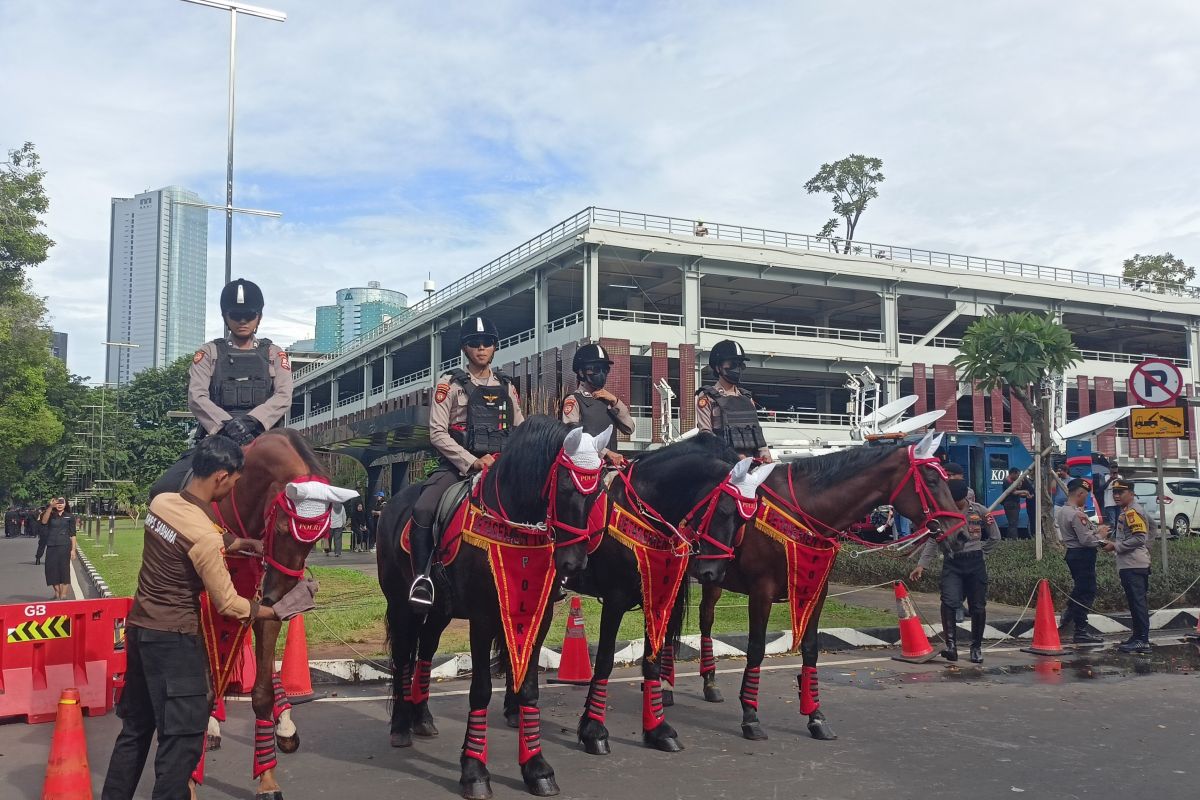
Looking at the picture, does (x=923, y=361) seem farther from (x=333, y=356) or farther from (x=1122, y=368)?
(x=333, y=356)

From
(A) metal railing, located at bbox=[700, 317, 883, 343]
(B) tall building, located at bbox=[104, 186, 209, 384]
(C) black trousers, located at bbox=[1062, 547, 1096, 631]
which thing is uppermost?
(B) tall building, located at bbox=[104, 186, 209, 384]

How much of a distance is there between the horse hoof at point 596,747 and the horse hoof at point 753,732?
1081 millimetres

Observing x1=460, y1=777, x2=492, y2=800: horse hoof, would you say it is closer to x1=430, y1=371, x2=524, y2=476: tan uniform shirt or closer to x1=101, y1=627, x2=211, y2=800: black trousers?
x1=101, y1=627, x2=211, y2=800: black trousers

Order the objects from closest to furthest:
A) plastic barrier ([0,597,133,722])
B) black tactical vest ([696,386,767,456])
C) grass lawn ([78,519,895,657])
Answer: plastic barrier ([0,597,133,722]) → black tactical vest ([696,386,767,456]) → grass lawn ([78,519,895,657])

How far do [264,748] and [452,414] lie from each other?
2659 mm

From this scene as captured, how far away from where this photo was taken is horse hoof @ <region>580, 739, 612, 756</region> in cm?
647

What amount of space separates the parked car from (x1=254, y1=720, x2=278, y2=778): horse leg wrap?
28812 mm

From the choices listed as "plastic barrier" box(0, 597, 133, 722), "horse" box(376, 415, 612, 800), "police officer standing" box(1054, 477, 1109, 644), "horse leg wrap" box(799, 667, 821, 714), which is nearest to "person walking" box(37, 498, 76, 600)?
"plastic barrier" box(0, 597, 133, 722)

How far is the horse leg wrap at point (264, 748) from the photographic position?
527cm

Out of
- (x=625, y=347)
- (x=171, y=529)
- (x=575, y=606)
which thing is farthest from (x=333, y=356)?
(x=171, y=529)

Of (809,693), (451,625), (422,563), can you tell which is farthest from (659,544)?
(451,625)

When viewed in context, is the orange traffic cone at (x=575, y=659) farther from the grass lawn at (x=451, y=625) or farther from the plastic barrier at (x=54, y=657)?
the plastic barrier at (x=54, y=657)

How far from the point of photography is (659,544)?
22.5ft

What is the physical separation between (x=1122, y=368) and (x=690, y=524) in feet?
152
